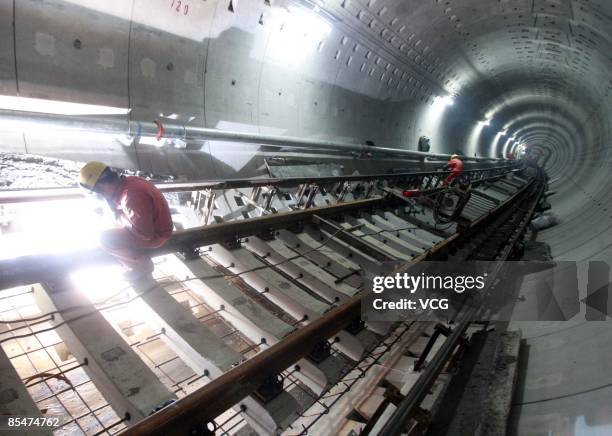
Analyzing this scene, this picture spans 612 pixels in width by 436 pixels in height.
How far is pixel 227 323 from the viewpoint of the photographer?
145 inches

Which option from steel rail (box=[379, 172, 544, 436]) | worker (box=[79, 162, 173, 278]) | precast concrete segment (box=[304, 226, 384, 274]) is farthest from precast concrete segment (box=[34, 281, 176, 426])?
precast concrete segment (box=[304, 226, 384, 274])

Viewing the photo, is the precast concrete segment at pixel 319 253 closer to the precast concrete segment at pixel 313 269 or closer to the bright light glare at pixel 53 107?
the precast concrete segment at pixel 313 269

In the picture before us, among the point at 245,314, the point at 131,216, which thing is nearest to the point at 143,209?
the point at 131,216

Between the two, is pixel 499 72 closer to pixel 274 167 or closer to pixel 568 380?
pixel 274 167

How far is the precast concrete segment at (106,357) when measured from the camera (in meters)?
2.10

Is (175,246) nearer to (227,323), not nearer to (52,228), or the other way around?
(227,323)

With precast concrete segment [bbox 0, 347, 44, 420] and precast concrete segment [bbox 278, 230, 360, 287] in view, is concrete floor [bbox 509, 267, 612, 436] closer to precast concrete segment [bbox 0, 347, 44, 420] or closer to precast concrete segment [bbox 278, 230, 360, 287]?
precast concrete segment [bbox 278, 230, 360, 287]

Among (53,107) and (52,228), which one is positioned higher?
(53,107)

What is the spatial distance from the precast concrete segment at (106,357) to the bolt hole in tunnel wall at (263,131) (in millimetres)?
28

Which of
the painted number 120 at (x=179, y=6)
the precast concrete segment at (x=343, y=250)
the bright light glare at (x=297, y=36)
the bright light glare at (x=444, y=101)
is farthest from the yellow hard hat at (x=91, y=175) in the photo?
the bright light glare at (x=444, y=101)

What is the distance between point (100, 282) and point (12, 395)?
1.08 m

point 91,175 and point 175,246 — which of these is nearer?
point 91,175

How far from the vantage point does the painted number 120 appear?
5594 millimetres

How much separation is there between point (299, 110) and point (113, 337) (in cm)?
762
